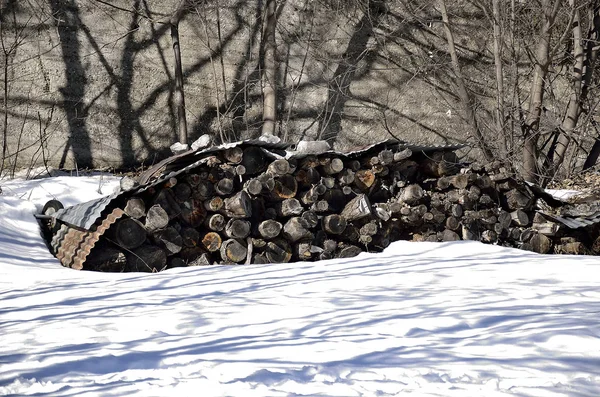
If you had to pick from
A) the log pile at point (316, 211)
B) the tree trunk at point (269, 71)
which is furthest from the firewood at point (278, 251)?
the tree trunk at point (269, 71)

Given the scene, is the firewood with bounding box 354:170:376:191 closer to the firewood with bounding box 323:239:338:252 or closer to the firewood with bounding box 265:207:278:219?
the firewood with bounding box 323:239:338:252

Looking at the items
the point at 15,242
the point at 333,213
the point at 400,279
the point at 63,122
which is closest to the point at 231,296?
the point at 400,279

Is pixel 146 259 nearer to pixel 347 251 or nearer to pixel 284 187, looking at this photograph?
pixel 284 187

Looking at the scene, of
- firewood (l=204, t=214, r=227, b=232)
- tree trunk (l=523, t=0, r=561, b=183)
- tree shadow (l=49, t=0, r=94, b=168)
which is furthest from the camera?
tree shadow (l=49, t=0, r=94, b=168)

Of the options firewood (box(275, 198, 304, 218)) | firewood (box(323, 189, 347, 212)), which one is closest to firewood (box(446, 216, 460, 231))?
firewood (box(323, 189, 347, 212))

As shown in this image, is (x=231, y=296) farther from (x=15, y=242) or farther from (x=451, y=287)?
(x=15, y=242)

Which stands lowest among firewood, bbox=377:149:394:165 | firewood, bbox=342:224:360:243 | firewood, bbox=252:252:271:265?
firewood, bbox=252:252:271:265

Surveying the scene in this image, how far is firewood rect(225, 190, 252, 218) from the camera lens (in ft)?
18.2

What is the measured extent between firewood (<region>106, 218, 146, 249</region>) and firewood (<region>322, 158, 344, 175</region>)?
Answer: 62.1 inches

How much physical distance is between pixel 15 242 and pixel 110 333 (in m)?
2.71

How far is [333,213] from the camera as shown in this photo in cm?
602

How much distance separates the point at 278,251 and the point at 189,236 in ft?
2.38

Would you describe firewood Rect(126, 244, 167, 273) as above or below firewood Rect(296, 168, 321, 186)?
below

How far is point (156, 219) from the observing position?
537 cm
